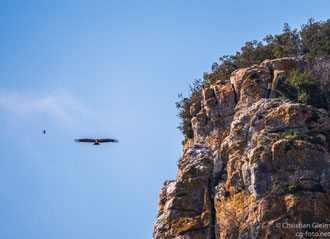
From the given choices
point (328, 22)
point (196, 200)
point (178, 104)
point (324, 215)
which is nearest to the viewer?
point (324, 215)

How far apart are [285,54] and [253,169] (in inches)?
741

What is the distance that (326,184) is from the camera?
24.0 m

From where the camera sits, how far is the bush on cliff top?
3097cm

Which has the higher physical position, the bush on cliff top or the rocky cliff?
the bush on cliff top

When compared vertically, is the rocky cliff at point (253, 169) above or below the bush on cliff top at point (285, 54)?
below

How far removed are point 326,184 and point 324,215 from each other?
2.01 metres

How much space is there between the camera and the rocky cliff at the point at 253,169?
2392cm

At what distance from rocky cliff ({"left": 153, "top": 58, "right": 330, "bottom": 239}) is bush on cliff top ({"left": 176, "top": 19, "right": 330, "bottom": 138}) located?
8.94 feet

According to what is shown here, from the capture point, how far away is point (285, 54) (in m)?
40.4

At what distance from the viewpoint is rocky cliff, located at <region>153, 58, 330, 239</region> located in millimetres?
23922

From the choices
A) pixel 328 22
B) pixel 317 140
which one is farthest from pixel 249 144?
pixel 328 22

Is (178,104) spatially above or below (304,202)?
above

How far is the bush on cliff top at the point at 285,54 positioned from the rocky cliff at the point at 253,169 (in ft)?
8.94

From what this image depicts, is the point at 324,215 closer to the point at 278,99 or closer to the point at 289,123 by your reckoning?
the point at 289,123
